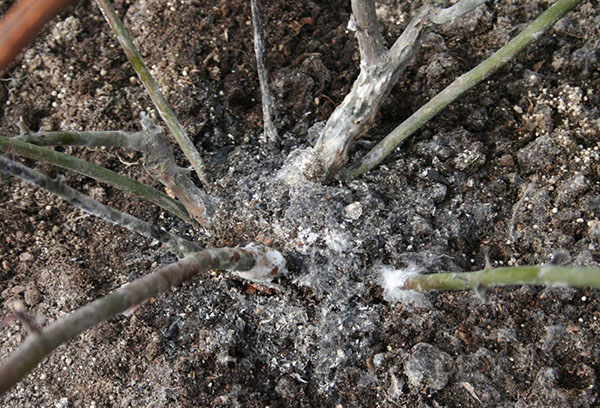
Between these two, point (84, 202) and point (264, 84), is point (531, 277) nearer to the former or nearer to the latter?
point (84, 202)

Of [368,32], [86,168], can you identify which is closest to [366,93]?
[368,32]

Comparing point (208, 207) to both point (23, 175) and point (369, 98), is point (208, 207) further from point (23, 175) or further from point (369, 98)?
point (23, 175)

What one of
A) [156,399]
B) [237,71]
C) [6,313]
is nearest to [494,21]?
[237,71]

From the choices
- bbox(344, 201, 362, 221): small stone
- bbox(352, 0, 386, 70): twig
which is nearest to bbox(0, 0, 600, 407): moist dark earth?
bbox(344, 201, 362, 221): small stone

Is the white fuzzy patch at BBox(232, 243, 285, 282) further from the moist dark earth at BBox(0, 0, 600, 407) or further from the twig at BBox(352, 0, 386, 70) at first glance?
the twig at BBox(352, 0, 386, 70)

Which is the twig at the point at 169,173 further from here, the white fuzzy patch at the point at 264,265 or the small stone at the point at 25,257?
the small stone at the point at 25,257
